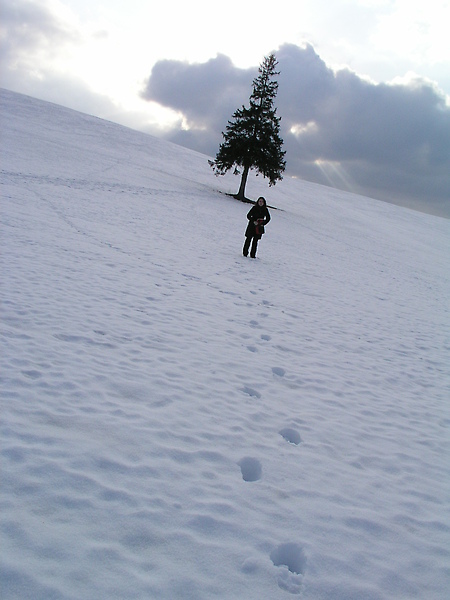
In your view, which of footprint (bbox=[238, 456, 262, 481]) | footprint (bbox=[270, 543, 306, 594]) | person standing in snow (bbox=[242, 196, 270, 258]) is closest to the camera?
footprint (bbox=[270, 543, 306, 594])

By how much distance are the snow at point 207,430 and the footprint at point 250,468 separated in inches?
0.9

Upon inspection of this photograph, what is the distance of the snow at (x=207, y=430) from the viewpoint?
2.75 metres

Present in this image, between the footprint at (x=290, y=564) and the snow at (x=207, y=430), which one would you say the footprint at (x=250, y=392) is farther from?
the footprint at (x=290, y=564)

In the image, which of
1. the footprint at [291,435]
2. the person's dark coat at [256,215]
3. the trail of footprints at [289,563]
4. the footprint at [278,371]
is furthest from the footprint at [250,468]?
the person's dark coat at [256,215]

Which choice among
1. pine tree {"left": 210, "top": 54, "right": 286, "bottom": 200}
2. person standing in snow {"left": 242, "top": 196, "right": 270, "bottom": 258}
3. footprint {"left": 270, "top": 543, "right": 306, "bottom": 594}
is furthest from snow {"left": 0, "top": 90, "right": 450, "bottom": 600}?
pine tree {"left": 210, "top": 54, "right": 286, "bottom": 200}

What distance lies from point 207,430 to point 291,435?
105cm

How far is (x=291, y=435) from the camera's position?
447 centimetres

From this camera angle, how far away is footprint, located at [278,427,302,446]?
172 inches

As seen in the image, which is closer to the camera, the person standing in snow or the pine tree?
the person standing in snow

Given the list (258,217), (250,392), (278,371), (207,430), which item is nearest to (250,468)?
(207,430)

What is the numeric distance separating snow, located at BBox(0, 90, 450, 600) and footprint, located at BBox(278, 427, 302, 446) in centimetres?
2

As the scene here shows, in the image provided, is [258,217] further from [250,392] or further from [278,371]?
[250,392]

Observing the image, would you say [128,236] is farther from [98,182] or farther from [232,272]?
[98,182]

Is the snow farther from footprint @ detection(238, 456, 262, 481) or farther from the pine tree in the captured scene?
the pine tree
